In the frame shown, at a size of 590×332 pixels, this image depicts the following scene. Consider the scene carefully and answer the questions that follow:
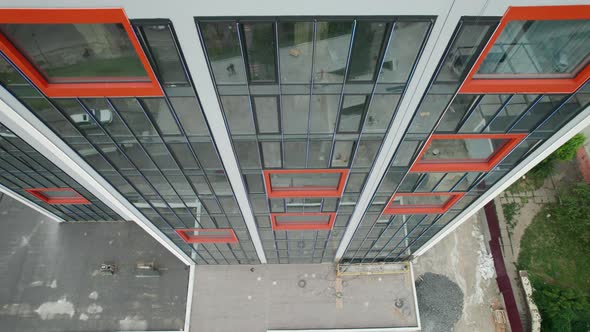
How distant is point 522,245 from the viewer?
36.0m

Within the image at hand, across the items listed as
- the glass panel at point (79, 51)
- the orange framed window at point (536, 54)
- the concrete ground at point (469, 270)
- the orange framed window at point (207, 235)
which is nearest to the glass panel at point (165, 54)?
the glass panel at point (79, 51)

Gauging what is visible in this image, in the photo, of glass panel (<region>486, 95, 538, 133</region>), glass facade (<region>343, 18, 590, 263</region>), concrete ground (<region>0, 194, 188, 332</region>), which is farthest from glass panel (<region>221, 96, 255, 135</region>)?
concrete ground (<region>0, 194, 188, 332</region>)

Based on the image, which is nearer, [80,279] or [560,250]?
[80,279]

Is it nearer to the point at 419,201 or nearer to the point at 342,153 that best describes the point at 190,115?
the point at 342,153

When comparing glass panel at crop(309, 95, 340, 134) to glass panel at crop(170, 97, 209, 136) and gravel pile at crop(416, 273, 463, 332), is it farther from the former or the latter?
gravel pile at crop(416, 273, 463, 332)

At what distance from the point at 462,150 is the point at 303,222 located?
1067cm

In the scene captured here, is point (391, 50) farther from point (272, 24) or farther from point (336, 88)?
point (272, 24)

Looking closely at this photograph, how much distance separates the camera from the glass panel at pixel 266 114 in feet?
39.5

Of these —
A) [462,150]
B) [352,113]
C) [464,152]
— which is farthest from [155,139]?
[464,152]

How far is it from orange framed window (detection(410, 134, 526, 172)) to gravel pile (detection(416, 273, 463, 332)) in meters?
18.9

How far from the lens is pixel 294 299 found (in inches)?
1168

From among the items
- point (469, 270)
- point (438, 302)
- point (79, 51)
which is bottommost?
point (438, 302)

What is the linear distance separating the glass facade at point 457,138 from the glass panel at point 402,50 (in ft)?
2.80

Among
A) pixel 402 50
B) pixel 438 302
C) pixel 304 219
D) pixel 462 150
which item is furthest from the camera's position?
pixel 438 302
